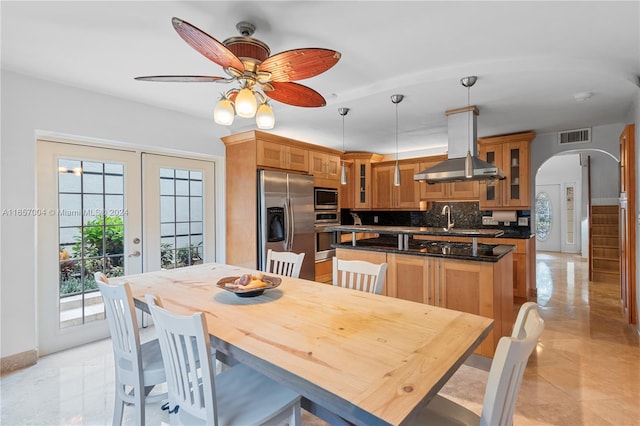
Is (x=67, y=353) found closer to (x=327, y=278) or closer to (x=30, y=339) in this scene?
(x=30, y=339)

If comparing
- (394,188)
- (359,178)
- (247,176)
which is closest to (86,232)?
(247,176)

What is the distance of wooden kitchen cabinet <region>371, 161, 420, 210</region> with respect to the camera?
557cm

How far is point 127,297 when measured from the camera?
4.84 ft

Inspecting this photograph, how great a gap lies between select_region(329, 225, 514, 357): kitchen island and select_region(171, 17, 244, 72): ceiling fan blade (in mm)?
1924

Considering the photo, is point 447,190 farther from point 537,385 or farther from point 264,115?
point 264,115

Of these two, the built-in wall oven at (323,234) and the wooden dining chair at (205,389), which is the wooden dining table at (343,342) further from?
the built-in wall oven at (323,234)

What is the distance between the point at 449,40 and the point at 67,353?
4158 millimetres

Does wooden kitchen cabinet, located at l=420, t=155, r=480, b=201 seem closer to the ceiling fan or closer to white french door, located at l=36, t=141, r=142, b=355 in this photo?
the ceiling fan

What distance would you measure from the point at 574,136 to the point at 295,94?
4.44 metres

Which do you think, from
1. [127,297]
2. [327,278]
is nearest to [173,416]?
[127,297]

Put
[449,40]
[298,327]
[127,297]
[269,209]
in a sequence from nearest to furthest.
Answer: [298,327]
[127,297]
[449,40]
[269,209]

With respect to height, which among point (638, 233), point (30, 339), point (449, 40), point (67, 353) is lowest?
point (67, 353)

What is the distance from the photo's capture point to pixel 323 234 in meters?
4.78

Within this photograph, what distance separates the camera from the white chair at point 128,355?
1500mm
